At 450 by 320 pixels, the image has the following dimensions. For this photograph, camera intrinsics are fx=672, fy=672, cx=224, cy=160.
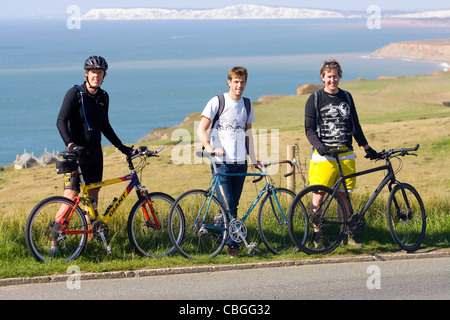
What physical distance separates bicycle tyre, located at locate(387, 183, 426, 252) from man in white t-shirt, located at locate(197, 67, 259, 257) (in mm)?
1673

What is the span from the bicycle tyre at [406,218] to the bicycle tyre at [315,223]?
54 centimetres

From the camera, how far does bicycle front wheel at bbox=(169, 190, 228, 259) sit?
6.69 m

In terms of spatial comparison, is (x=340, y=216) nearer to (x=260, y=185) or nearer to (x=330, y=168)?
(x=330, y=168)

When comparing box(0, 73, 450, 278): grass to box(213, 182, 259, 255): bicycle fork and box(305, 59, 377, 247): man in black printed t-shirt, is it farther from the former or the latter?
box(305, 59, 377, 247): man in black printed t-shirt

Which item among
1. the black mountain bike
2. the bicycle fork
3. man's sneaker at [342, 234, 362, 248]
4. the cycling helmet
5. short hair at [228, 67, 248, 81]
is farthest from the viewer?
man's sneaker at [342, 234, 362, 248]

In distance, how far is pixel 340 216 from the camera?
7098 millimetres

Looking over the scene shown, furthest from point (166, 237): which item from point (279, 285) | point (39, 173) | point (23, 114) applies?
point (23, 114)

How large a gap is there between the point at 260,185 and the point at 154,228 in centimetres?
1551

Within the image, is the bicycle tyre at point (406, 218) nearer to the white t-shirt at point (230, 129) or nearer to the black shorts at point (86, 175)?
the white t-shirt at point (230, 129)

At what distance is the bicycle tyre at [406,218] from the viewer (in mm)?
7125

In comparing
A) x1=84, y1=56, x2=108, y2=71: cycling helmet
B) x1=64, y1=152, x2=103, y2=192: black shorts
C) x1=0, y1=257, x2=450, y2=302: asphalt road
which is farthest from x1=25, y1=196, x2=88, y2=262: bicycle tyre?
x1=84, y1=56, x2=108, y2=71: cycling helmet

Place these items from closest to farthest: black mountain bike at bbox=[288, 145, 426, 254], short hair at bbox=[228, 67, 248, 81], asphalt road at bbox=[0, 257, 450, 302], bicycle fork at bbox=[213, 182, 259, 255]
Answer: asphalt road at bbox=[0, 257, 450, 302]
short hair at bbox=[228, 67, 248, 81]
bicycle fork at bbox=[213, 182, 259, 255]
black mountain bike at bbox=[288, 145, 426, 254]
